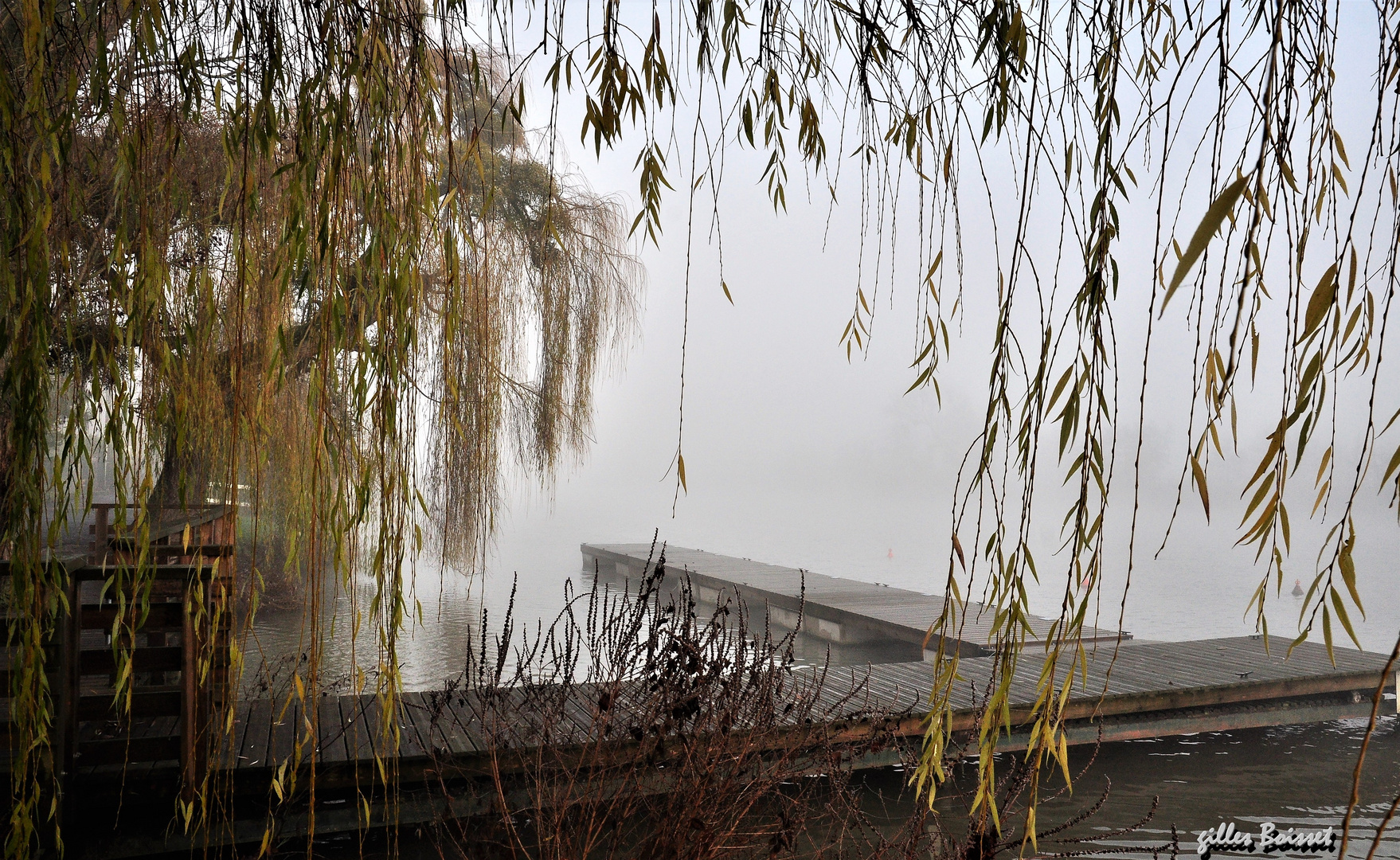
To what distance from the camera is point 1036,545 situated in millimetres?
31891

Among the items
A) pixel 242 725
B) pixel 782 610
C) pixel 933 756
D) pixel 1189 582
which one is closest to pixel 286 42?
pixel 933 756

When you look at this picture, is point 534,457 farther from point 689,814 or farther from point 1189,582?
point 1189,582

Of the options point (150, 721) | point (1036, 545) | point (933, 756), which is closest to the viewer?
point (933, 756)

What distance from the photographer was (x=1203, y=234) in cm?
61

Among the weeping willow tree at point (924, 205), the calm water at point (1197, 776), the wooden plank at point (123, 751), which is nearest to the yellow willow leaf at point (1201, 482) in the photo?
the weeping willow tree at point (924, 205)

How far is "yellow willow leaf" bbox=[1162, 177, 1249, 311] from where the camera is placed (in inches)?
23.2

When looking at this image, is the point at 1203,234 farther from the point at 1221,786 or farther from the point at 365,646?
the point at 365,646

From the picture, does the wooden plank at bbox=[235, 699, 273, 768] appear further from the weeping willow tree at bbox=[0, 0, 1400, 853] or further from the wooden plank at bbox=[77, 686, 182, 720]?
the weeping willow tree at bbox=[0, 0, 1400, 853]

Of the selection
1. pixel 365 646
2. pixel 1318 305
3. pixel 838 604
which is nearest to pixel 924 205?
pixel 1318 305

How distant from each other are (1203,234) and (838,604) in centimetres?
925

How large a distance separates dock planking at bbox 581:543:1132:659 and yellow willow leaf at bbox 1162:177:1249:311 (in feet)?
19.2

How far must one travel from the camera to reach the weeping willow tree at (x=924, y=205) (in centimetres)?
97

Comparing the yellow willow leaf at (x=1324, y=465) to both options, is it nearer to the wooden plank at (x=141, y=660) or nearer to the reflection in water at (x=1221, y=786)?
the wooden plank at (x=141, y=660)

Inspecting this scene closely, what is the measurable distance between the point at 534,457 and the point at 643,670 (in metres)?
5.00
